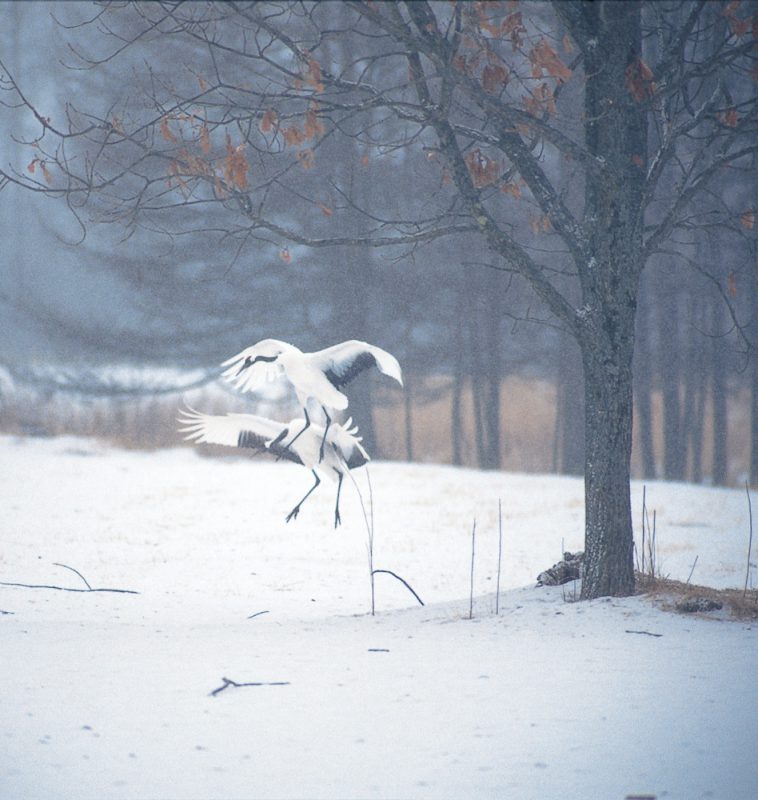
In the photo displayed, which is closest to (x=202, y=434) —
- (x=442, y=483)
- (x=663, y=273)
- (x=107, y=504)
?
(x=107, y=504)

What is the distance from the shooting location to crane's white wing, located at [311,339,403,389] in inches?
183

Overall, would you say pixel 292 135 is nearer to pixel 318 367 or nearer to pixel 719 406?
pixel 318 367

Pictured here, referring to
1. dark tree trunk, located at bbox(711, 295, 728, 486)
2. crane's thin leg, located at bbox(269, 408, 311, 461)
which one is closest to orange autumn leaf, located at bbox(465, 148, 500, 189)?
crane's thin leg, located at bbox(269, 408, 311, 461)

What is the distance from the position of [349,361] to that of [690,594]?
2.32 meters

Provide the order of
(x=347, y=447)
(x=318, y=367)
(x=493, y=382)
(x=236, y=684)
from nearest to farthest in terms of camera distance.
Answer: (x=236, y=684) → (x=318, y=367) → (x=347, y=447) → (x=493, y=382)

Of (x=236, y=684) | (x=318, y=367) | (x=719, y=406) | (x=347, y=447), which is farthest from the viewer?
(x=719, y=406)

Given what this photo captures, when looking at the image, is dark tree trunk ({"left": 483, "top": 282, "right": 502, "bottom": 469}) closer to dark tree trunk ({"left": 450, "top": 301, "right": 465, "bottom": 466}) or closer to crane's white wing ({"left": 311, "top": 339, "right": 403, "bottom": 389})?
dark tree trunk ({"left": 450, "top": 301, "right": 465, "bottom": 466})

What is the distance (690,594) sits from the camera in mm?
5152

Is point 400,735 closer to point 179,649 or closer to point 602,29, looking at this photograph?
point 179,649

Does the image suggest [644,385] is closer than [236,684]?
No

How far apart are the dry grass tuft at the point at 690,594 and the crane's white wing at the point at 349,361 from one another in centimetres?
188

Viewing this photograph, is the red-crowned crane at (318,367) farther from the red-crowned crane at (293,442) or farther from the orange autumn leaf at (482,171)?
the orange autumn leaf at (482,171)

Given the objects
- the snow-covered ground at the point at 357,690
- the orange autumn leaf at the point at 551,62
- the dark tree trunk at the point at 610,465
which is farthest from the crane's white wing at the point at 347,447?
the orange autumn leaf at the point at 551,62

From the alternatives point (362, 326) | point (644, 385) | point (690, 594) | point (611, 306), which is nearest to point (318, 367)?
point (611, 306)
